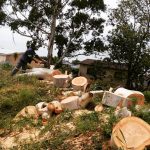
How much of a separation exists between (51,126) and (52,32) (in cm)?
1586

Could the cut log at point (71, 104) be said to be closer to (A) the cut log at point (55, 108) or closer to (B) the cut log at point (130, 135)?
(A) the cut log at point (55, 108)

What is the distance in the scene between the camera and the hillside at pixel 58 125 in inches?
307

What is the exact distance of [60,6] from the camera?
947 inches

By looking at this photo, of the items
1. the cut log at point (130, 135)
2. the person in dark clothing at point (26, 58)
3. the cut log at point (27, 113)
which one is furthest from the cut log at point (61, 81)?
the cut log at point (130, 135)

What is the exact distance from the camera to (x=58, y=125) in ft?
28.7

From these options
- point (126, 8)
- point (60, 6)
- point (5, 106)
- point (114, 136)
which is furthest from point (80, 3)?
point (114, 136)

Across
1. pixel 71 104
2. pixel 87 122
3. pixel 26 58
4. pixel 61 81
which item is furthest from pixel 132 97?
pixel 26 58

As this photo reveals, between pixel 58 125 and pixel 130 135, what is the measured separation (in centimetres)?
187

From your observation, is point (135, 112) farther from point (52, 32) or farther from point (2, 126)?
point (52, 32)

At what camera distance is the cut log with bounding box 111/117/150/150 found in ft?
23.5

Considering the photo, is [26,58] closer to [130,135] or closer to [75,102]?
[75,102]

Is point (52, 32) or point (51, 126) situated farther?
point (52, 32)

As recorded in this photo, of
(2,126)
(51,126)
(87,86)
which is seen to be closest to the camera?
(51,126)

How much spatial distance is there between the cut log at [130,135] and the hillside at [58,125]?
1.07 ft
